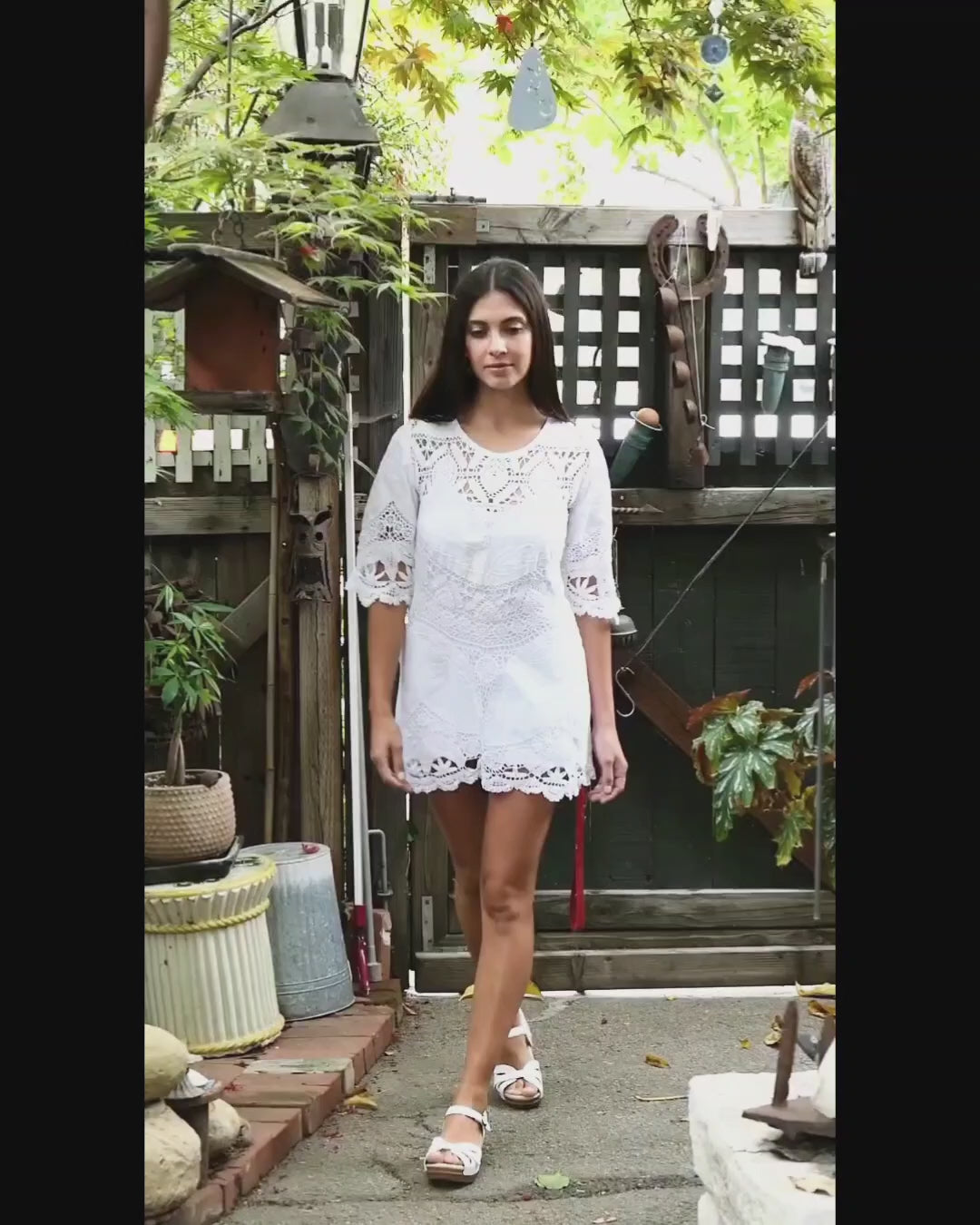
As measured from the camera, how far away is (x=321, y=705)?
3500mm

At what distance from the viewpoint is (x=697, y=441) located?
3.67 meters

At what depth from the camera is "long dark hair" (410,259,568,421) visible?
8.93ft

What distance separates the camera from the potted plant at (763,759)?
3.56m

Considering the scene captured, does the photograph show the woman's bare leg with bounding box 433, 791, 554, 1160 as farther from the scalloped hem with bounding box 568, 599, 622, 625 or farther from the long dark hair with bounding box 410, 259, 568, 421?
the long dark hair with bounding box 410, 259, 568, 421

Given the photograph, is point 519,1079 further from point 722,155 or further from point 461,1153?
point 722,155

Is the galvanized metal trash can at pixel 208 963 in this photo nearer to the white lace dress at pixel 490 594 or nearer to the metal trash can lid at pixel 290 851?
the metal trash can lid at pixel 290 851

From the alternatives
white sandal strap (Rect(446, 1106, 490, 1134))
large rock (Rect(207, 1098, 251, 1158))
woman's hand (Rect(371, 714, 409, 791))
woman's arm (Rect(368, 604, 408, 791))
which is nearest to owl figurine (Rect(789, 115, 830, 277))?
woman's arm (Rect(368, 604, 408, 791))

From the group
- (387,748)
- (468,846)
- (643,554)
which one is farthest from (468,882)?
(643,554)

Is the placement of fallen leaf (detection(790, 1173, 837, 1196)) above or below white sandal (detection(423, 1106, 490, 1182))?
above

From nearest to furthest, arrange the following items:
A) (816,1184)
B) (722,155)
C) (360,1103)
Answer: (816,1184) → (360,1103) → (722,155)

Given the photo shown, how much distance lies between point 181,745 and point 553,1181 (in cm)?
122

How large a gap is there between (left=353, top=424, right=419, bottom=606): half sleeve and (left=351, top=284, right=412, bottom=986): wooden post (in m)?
0.83
